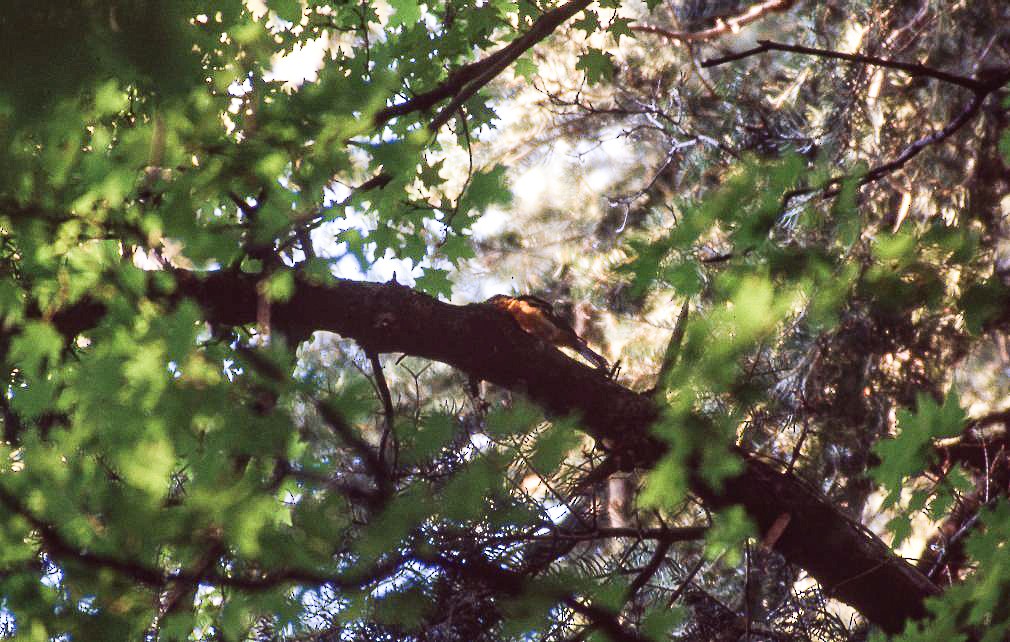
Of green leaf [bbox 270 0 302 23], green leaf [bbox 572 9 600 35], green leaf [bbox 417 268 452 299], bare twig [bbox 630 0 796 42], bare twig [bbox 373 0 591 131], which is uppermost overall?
bare twig [bbox 630 0 796 42]

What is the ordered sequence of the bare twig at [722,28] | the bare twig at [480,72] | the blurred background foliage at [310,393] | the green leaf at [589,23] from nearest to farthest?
the blurred background foliage at [310,393] → the bare twig at [480,72] → the green leaf at [589,23] → the bare twig at [722,28]

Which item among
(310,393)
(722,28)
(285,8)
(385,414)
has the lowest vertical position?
(310,393)

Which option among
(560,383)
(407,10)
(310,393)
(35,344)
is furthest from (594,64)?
(310,393)

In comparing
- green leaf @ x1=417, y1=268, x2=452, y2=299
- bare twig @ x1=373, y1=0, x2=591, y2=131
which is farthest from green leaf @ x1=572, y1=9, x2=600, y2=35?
green leaf @ x1=417, y1=268, x2=452, y2=299

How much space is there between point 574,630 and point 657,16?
17.7ft

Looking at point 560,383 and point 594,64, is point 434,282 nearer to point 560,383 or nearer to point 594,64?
point 560,383

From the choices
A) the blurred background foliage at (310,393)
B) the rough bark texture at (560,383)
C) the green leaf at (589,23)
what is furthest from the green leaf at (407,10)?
the rough bark texture at (560,383)

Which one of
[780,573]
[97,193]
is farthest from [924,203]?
[97,193]

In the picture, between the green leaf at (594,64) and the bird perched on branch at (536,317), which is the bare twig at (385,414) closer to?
the bird perched on branch at (536,317)

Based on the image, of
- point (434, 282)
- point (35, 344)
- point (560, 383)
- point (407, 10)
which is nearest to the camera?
point (35, 344)

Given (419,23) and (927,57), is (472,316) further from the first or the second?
(927,57)

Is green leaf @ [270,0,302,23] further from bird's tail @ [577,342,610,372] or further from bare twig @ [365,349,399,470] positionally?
bird's tail @ [577,342,610,372]

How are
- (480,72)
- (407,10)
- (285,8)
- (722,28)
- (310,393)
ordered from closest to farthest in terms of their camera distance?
(310,393), (480,72), (285,8), (407,10), (722,28)

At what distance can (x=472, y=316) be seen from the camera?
2.86m
